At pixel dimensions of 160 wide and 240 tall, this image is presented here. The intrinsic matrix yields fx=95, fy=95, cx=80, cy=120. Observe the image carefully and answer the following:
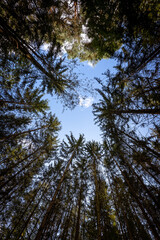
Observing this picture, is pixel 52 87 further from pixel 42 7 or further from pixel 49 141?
pixel 49 141

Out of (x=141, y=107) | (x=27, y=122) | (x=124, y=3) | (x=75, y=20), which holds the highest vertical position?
(x=75, y=20)

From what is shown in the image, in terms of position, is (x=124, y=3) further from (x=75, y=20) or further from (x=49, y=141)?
(x=49, y=141)

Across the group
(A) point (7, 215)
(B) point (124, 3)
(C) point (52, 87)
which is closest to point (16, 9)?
(C) point (52, 87)

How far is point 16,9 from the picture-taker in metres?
4.50

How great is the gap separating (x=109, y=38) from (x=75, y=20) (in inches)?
156

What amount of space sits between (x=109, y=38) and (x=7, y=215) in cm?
1508

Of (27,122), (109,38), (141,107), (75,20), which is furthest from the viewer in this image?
(27,122)

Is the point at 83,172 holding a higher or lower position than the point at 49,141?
lower

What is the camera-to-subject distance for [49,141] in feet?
42.9

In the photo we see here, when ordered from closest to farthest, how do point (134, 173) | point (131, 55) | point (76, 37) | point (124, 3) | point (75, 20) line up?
1. point (124, 3)
2. point (131, 55)
3. point (134, 173)
4. point (75, 20)
5. point (76, 37)

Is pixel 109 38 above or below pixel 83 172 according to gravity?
below

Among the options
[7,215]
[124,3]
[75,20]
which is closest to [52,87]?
[75,20]

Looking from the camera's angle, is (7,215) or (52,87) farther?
(52,87)

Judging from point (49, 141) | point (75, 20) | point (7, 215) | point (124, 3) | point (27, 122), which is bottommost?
point (7, 215)
